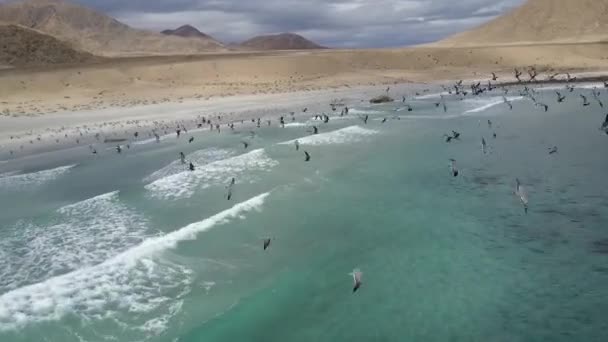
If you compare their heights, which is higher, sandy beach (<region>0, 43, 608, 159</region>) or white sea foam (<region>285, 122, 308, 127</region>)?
sandy beach (<region>0, 43, 608, 159</region>)

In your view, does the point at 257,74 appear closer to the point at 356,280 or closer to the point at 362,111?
the point at 362,111

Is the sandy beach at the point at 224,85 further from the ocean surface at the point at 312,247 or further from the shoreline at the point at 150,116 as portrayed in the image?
the ocean surface at the point at 312,247

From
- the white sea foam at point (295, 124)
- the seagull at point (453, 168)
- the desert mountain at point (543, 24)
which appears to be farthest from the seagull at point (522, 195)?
the desert mountain at point (543, 24)

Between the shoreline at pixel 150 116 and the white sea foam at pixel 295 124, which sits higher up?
the shoreline at pixel 150 116

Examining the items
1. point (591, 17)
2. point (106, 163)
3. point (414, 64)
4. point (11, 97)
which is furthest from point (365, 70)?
point (591, 17)

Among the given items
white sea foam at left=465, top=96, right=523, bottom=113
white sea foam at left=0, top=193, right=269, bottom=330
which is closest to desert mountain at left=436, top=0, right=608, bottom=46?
white sea foam at left=465, top=96, right=523, bottom=113

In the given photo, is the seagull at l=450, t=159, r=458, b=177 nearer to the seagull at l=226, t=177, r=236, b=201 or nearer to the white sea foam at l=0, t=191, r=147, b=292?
the seagull at l=226, t=177, r=236, b=201
